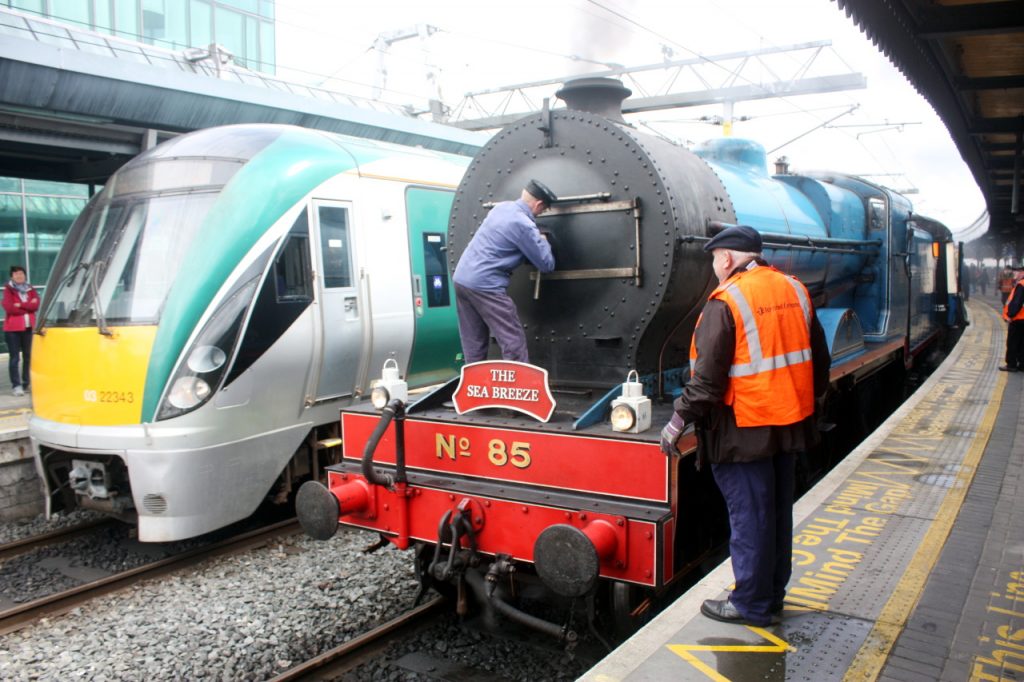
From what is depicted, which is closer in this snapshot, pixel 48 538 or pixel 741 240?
pixel 741 240

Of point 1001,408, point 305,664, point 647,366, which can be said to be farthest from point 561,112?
point 1001,408

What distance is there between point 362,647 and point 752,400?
2412 millimetres

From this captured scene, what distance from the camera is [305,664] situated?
382 centimetres

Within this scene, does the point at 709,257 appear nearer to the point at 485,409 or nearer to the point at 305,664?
the point at 485,409

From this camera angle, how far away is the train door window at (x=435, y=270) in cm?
700

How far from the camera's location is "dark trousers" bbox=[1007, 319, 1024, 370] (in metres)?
10.9

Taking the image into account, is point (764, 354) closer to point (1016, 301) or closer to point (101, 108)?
point (101, 108)

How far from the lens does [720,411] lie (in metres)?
3.04

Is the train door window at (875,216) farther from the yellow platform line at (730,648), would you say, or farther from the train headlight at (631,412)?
the yellow platform line at (730,648)

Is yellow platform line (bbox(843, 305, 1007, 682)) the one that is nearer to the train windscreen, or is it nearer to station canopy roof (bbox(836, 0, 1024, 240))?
station canopy roof (bbox(836, 0, 1024, 240))

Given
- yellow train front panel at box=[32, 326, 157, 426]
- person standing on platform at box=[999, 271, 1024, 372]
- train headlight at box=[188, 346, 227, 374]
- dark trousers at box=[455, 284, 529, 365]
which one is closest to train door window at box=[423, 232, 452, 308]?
train headlight at box=[188, 346, 227, 374]

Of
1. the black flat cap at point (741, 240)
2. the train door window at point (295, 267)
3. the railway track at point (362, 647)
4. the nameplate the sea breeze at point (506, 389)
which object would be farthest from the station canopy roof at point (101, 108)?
the black flat cap at point (741, 240)

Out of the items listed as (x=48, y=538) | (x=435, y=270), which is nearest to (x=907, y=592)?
(x=435, y=270)

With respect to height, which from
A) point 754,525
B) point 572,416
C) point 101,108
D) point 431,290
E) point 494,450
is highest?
point 101,108
